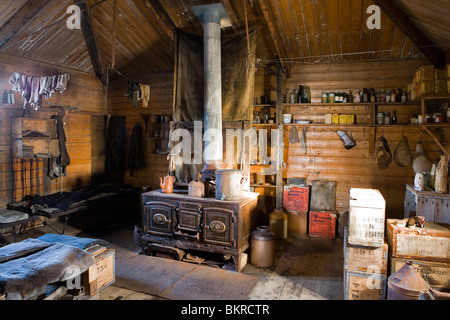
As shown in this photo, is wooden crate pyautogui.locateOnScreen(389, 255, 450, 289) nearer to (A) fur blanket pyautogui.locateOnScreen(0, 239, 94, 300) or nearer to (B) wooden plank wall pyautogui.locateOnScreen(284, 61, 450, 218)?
(B) wooden plank wall pyautogui.locateOnScreen(284, 61, 450, 218)

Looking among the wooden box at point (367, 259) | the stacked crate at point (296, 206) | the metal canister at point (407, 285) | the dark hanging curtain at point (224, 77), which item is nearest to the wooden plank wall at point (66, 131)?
the dark hanging curtain at point (224, 77)

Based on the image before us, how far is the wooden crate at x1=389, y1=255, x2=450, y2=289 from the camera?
10.5ft

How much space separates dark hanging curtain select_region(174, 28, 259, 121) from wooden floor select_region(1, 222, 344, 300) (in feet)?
7.82

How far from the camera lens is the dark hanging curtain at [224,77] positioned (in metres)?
5.24

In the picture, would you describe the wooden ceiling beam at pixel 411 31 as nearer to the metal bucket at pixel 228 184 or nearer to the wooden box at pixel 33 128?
the metal bucket at pixel 228 184

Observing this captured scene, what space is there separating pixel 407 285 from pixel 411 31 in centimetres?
383

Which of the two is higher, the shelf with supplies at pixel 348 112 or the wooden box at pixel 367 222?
the shelf with supplies at pixel 348 112

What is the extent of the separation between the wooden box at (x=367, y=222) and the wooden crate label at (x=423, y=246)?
0.20m

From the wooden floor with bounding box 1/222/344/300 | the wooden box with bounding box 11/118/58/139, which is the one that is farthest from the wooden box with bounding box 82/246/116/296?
the wooden box with bounding box 11/118/58/139

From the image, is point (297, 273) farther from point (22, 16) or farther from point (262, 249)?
point (22, 16)

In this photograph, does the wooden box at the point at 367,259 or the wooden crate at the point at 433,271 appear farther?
the wooden box at the point at 367,259

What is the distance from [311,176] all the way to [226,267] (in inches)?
114

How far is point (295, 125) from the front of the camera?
6.39m
